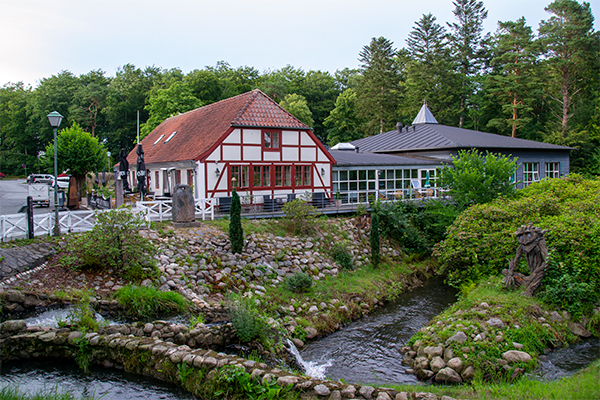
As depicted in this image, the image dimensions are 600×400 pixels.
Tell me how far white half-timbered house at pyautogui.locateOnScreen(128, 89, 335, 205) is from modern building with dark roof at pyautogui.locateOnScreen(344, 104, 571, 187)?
Result: 24.6 feet

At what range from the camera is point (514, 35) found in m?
44.1

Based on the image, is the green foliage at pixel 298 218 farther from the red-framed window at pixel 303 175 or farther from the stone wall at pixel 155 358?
the stone wall at pixel 155 358

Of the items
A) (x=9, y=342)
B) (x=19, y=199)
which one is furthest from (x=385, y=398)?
(x=19, y=199)

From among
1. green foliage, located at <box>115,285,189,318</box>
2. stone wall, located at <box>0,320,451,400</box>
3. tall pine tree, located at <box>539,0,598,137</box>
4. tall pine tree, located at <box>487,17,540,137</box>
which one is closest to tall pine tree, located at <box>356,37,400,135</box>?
tall pine tree, located at <box>487,17,540,137</box>

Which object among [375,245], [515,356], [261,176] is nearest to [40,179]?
[261,176]

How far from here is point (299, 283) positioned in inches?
575

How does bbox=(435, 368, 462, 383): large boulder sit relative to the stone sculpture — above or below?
below

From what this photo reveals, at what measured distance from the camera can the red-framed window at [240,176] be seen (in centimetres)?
2164

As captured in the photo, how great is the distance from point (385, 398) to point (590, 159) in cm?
3967

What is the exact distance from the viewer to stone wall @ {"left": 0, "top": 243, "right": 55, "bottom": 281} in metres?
11.3

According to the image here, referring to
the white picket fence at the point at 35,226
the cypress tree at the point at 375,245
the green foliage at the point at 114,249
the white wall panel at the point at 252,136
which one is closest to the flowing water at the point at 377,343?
the cypress tree at the point at 375,245

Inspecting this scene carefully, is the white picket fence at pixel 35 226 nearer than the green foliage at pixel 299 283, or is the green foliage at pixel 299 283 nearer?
the white picket fence at pixel 35 226

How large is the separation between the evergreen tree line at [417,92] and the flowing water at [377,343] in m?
29.3

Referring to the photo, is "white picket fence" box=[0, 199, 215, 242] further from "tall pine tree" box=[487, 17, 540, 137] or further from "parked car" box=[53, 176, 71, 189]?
"tall pine tree" box=[487, 17, 540, 137]
